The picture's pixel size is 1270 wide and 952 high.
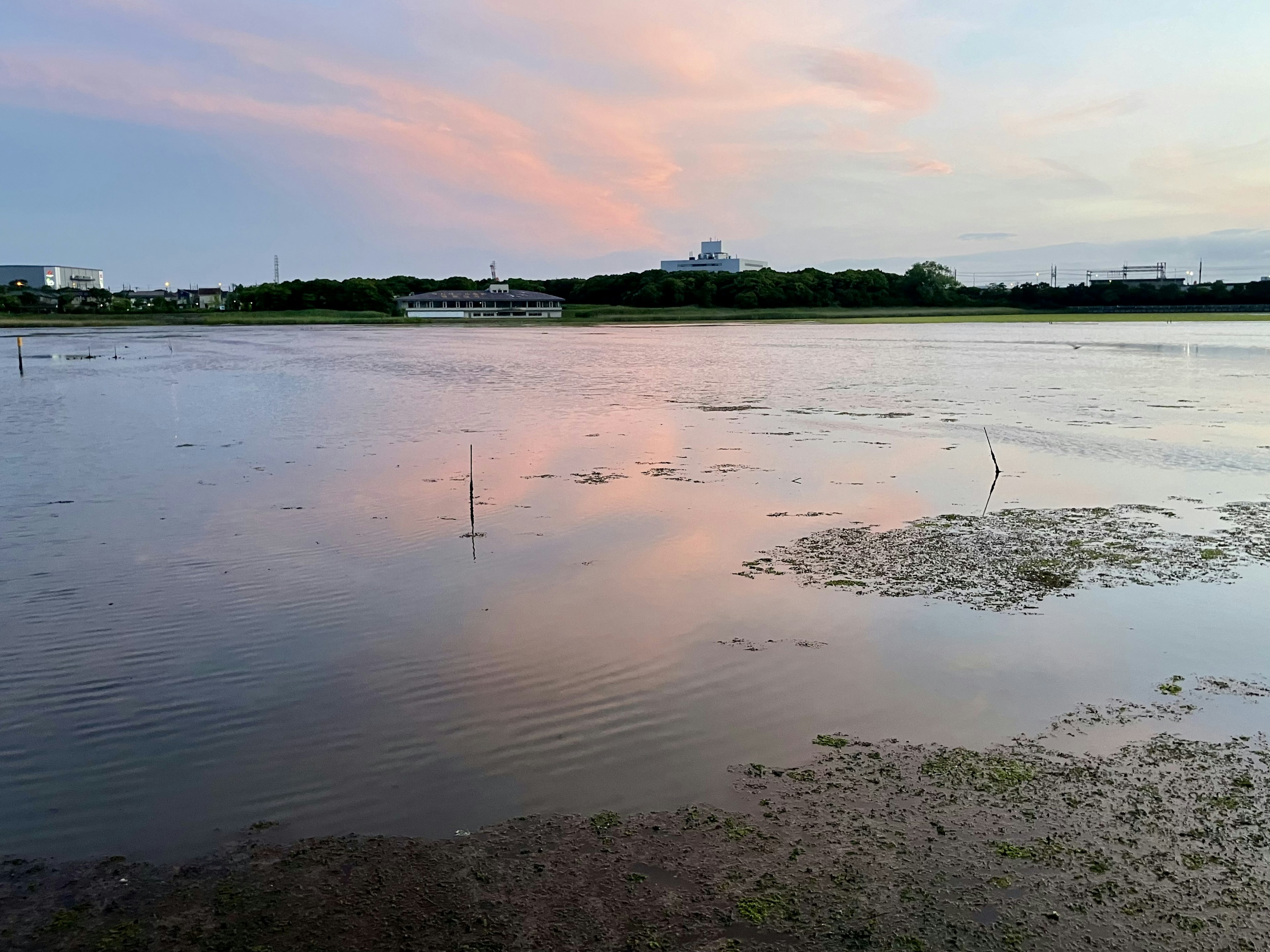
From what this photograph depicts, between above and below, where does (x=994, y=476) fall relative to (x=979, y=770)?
above

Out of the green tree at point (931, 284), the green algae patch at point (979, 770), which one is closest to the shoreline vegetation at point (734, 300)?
the green tree at point (931, 284)

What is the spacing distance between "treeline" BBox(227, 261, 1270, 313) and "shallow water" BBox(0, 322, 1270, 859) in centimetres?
11967

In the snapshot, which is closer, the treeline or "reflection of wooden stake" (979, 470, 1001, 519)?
"reflection of wooden stake" (979, 470, 1001, 519)

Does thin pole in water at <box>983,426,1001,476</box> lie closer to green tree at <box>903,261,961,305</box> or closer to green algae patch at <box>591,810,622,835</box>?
Result: green algae patch at <box>591,810,622,835</box>

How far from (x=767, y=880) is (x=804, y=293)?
143 meters

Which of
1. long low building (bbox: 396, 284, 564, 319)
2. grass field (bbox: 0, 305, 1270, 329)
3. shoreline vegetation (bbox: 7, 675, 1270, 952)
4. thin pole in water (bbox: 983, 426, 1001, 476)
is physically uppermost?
long low building (bbox: 396, 284, 564, 319)

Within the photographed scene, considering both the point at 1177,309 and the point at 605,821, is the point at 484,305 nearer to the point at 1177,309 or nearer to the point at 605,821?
the point at 1177,309

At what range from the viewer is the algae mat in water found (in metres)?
9.02

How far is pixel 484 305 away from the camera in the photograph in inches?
5679

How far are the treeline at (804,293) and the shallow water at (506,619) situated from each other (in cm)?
11967

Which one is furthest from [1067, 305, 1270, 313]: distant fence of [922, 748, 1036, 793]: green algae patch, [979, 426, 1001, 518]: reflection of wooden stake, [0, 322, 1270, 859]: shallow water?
[922, 748, 1036, 793]: green algae patch

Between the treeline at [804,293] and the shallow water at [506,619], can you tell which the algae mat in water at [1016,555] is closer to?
the shallow water at [506,619]

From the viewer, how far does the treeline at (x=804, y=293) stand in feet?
418

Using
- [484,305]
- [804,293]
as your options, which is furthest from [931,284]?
[484,305]
